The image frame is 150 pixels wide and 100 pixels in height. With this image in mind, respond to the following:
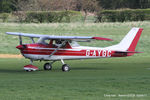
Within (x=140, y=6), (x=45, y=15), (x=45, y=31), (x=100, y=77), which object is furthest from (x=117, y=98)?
(x=140, y=6)

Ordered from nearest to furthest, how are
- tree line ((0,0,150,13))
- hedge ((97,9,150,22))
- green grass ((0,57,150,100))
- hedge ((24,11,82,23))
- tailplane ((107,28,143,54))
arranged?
green grass ((0,57,150,100)) < tailplane ((107,28,143,54)) < hedge ((24,11,82,23)) < hedge ((97,9,150,22)) < tree line ((0,0,150,13))

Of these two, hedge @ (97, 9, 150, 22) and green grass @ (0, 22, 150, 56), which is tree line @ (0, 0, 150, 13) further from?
green grass @ (0, 22, 150, 56)

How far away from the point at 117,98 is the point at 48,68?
1028cm

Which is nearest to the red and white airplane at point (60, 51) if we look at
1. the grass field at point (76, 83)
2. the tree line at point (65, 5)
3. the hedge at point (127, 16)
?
the grass field at point (76, 83)

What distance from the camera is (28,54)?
74.5 feet

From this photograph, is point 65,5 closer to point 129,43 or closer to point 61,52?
point 129,43

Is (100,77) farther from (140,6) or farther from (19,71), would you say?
(140,6)

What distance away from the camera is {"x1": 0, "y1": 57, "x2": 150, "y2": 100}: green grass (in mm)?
14922

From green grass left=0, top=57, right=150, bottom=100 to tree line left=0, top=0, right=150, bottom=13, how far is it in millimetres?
48086

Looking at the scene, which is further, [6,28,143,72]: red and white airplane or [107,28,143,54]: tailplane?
[107,28,143,54]: tailplane

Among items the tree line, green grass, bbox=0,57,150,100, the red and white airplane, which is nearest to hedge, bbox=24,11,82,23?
the tree line

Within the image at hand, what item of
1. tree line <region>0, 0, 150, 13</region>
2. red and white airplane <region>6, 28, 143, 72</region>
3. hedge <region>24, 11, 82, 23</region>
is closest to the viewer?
red and white airplane <region>6, 28, 143, 72</region>

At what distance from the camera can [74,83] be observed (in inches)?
702

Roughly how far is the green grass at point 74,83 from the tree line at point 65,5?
4809 centimetres
